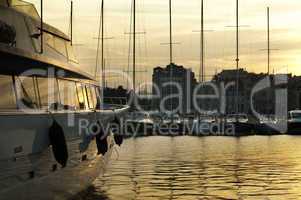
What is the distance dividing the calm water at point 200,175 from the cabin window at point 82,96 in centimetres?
216

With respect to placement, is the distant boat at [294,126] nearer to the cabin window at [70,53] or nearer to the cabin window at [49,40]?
the cabin window at [70,53]

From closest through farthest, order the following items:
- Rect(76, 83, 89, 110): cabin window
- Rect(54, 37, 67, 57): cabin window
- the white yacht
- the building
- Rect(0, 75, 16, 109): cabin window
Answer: the white yacht < Rect(0, 75, 16, 109): cabin window < Rect(54, 37, 67, 57): cabin window < Rect(76, 83, 89, 110): cabin window < the building

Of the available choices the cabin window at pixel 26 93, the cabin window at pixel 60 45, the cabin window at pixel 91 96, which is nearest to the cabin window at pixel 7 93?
the cabin window at pixel 26 93

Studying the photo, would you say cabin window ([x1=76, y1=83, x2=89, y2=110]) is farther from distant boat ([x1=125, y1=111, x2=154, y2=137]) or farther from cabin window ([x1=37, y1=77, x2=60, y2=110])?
distant boat ([x1=125, y1=111, x2=154, y2=137])

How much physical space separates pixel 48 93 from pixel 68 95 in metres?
1.53

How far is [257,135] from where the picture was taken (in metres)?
45.5

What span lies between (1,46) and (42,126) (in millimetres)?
1966

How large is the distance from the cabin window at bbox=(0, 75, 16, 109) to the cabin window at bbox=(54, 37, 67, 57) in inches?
151

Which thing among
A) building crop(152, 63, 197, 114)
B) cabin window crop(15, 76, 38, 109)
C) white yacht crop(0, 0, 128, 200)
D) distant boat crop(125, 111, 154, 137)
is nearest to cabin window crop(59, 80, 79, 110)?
white yacht crop(0, 0, 128, 200)

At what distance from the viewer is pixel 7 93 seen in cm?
960

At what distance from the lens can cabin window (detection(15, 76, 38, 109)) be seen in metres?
10.1

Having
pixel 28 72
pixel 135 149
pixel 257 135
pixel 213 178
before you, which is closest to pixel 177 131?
pixel 257 135

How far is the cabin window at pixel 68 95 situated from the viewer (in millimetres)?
12539

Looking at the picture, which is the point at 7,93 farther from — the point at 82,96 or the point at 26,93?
the point at 82,96
